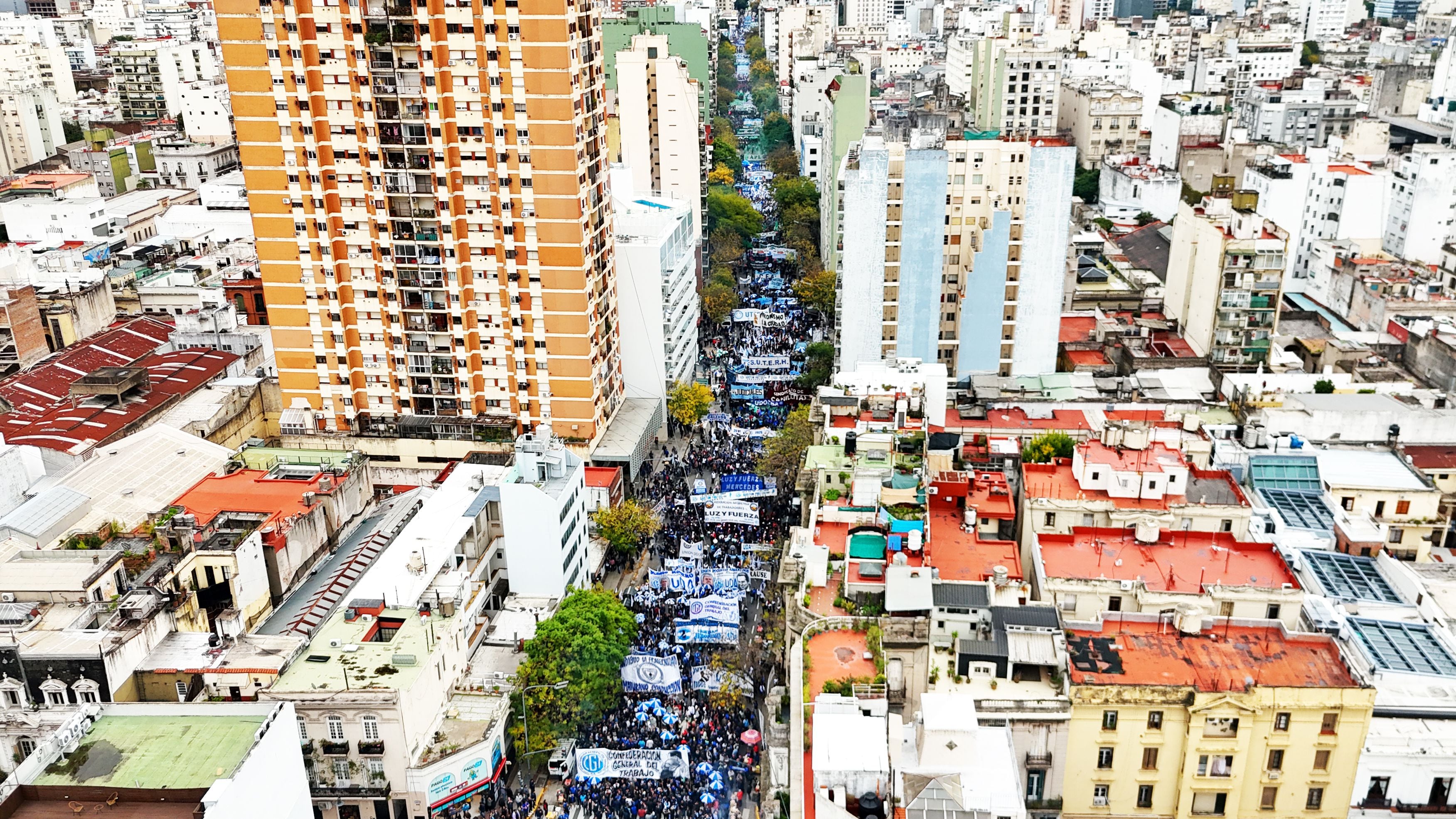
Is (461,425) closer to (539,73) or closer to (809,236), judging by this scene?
(539,73)

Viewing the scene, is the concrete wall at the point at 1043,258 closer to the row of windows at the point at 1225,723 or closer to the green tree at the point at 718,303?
the green tree at the point at 718,303

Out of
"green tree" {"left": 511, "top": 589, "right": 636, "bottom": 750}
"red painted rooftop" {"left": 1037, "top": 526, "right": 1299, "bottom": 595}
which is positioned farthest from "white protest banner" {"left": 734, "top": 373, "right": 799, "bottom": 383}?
"red painted rooftop" {"left": 1037, "top": 526, "right": 1299, "bottom": 595}

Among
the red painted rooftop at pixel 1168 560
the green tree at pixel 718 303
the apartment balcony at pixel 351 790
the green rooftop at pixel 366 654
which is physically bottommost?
the apartment balcony at pixel 351 790

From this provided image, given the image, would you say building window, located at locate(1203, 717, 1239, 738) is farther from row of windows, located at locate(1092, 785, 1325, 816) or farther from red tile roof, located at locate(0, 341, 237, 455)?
red tile roof, located at locate(0, 341, 237, 455)

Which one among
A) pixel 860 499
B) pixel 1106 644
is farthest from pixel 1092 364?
pixel 1106 644

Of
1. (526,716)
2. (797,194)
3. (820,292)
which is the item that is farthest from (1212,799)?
(797,194)

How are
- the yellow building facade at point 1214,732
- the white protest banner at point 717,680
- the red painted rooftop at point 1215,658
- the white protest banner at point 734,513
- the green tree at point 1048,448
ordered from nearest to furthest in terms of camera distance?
the yellow building facade at point 1214,732 → the red painted rooftop at point 1215,658 → the white protest banner at point 717,680 → the green tree at point 1048,448 → the white protest banner at point 734,513

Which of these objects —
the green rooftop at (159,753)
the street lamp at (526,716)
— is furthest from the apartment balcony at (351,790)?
the green rooftop at (159,753)
